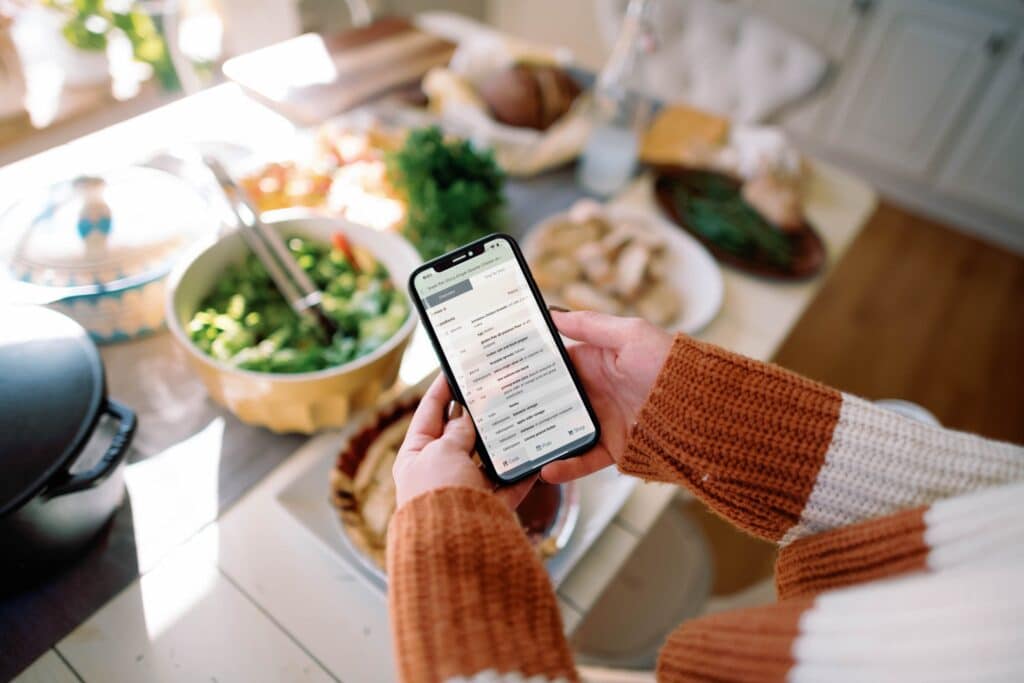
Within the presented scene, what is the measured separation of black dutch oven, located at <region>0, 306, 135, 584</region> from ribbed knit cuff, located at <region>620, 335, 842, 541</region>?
455 mm

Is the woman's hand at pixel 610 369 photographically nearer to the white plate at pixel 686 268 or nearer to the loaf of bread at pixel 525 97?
the white plate at pixel 686 268

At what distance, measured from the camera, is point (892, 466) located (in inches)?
18.9

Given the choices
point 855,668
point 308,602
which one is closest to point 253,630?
point 308,602

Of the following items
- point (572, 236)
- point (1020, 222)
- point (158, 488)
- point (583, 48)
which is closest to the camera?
point (158, 488)

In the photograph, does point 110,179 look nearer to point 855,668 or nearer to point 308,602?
point 308,602

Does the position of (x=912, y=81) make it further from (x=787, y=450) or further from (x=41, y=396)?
(x=41, y=396)

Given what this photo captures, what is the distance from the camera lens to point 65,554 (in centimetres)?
55

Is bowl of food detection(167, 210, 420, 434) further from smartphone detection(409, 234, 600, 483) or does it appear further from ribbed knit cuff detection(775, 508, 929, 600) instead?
ribbed knit cuff detection(775, 508, 929, 600)

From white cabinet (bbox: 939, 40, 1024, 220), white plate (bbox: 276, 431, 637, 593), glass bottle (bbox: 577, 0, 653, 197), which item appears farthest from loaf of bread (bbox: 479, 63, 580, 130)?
white cabinet (bbox: 939, 40, 1024, 220)

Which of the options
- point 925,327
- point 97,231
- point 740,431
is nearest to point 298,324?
point 97,231

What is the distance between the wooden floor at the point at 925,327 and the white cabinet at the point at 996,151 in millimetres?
167

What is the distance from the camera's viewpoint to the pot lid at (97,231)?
0.65 meters

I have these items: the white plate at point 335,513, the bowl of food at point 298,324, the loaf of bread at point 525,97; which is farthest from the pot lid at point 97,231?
the loaf of bread at point 525,97

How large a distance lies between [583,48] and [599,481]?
2.71 meters
